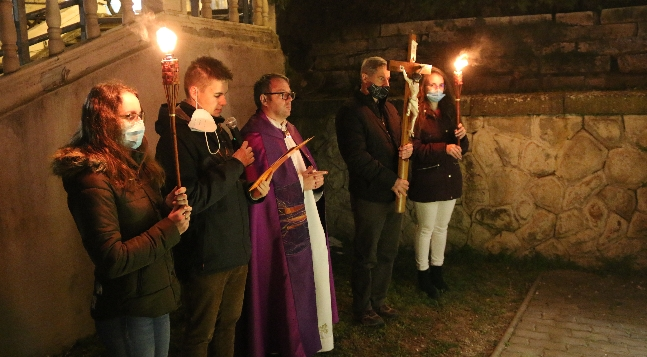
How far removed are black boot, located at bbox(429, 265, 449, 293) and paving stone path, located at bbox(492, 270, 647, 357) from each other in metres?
0.76

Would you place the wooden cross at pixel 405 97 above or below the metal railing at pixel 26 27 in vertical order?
below

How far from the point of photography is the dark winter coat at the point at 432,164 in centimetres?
494

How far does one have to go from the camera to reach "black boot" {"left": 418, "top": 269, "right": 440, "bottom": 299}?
5.22m

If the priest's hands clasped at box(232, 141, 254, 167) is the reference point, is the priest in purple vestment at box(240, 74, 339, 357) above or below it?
below

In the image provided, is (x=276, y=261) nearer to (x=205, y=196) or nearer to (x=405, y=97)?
(x=205, y=196)

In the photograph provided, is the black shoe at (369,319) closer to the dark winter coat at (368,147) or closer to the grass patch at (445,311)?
the grass patch at (445,311)

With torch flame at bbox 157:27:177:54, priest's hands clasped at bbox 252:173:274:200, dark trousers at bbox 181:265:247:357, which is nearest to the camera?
torch flame at bbox 157:27:177:54

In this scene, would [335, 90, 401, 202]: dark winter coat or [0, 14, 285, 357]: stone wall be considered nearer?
[0, 14, 285, 357]: stone wall

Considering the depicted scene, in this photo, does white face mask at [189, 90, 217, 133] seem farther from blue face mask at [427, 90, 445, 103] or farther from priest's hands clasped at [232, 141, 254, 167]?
blue face mask at [427, 90, 445, 103]

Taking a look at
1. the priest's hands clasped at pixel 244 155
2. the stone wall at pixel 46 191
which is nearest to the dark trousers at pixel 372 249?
the priest's hands clasped at pixel 244 155

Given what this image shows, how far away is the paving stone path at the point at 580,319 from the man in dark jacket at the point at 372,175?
3.72 feet

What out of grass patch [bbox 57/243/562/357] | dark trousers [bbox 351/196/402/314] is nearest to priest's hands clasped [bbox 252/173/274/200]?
dark trousers [bbox 351/196/402/314]

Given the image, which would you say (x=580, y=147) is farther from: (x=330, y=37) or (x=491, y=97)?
(x=330, y=37)

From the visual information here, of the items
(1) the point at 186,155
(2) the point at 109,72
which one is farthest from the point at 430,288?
(2) the point at 109,72
